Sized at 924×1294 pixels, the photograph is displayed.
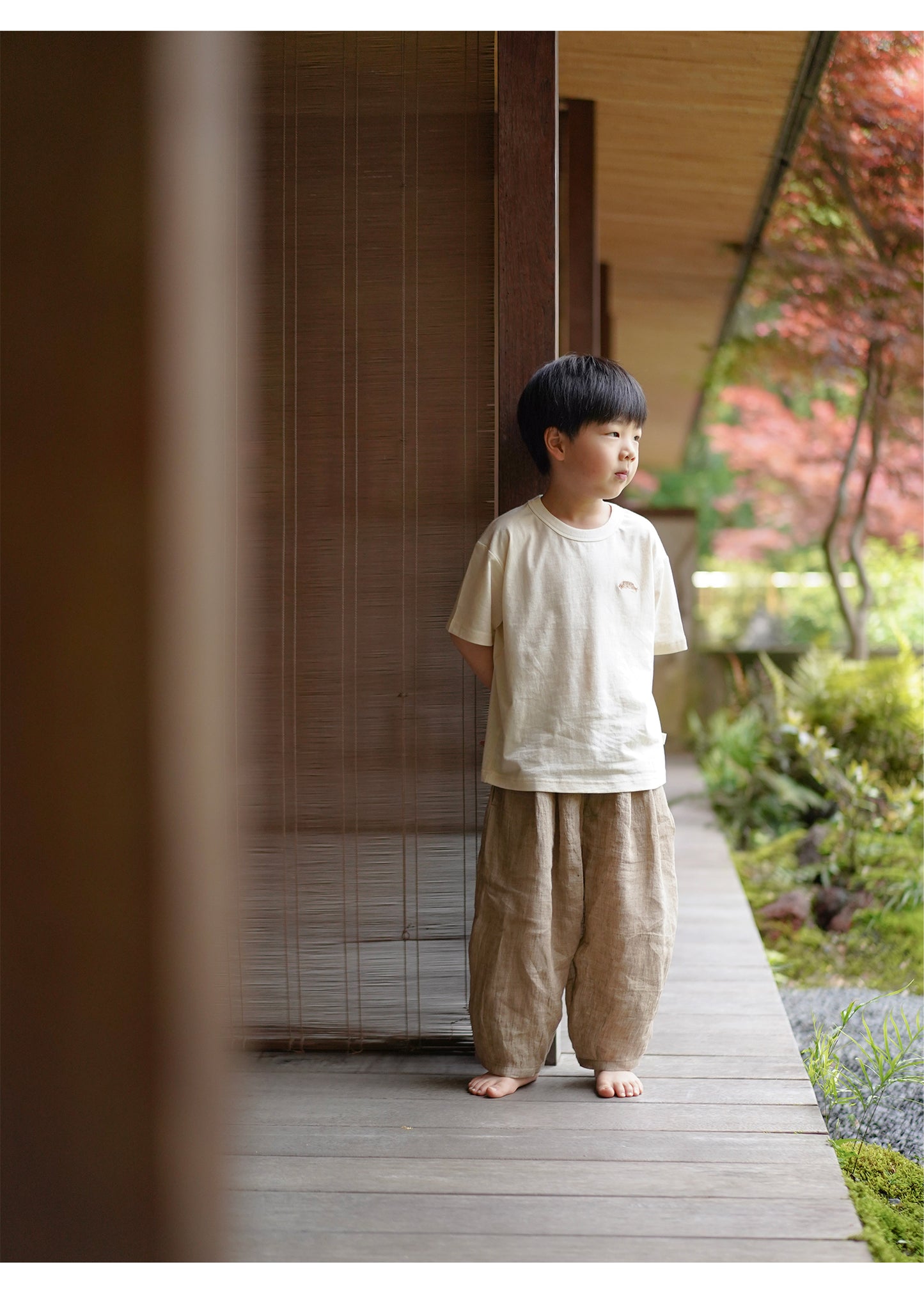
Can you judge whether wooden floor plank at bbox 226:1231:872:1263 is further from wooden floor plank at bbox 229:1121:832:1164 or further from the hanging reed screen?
the hanging reed screen

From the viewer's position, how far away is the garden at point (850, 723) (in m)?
2.38

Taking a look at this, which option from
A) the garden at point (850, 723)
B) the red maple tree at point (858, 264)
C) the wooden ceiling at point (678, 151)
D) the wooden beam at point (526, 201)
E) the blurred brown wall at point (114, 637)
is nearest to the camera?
the blurred brown wall at point (114, 637)

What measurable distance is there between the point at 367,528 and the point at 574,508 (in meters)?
0.43

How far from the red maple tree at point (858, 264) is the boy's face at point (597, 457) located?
233cm

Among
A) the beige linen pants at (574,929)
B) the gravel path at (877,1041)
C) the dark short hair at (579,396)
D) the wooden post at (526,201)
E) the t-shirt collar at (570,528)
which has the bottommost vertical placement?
the gravel path at (877,1041)

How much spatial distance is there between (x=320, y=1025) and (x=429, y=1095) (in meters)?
0.31

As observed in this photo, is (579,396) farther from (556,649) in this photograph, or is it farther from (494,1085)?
(494,1085)

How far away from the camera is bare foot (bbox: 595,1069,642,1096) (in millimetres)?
2023

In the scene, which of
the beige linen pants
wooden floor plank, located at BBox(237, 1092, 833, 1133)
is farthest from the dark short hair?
wooden floor plank, located at BBox(237, 1092, 833, 1133)

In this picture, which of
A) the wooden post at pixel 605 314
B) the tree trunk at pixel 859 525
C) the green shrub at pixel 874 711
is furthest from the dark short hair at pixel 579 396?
the tree trunk at pixel 859 525

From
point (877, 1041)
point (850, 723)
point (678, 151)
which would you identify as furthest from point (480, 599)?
point (850, 723)

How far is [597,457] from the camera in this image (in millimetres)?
1980

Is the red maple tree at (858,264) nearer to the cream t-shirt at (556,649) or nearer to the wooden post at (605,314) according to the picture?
the wooden post at (605,314)

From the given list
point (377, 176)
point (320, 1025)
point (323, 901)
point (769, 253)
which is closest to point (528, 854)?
point (323, 901)
